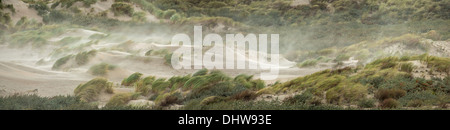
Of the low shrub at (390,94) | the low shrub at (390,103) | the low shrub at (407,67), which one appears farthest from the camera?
the low shrub at (407,67)

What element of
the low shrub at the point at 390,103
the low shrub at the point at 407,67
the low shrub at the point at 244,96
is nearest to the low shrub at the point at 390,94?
the low shrub at the point at 390,103

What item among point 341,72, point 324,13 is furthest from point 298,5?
point 341,72

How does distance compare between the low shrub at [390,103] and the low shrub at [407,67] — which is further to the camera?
the low shrub at [407,67]

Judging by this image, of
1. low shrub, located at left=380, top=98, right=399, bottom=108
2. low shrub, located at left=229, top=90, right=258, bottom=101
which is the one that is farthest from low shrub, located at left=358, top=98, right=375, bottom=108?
low shrub, located at left=229, top=90, right=258, bottom=101

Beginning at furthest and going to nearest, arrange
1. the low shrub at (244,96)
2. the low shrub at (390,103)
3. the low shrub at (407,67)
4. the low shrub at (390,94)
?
1. the low shrub at (407,67)
2. the low shrub at (244,96)
3. the low shrub at (390,94)
4. the low shrub at (390,103)

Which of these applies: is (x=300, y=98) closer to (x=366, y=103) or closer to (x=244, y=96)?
(x=244, y=96)

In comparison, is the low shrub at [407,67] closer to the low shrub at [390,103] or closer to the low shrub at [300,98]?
the low shrub at [390,103]

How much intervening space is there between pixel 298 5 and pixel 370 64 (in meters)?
3.89

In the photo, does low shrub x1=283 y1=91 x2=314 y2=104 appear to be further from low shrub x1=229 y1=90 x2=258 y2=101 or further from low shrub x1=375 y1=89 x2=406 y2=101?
low shrub x1=375 y1=89 x2=406 y2=101

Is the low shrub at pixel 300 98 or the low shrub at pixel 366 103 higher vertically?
the low shrub at pixel 300 98

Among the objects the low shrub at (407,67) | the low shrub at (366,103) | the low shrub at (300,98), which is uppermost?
the low shrub at (407,67)

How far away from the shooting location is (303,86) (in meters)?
7.71

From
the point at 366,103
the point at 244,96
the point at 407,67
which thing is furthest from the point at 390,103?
the point at 244,96

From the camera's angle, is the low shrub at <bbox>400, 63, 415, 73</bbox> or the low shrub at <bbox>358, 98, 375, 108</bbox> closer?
the low shrub at <bbox>358, 98, 375, 108</bbox>
